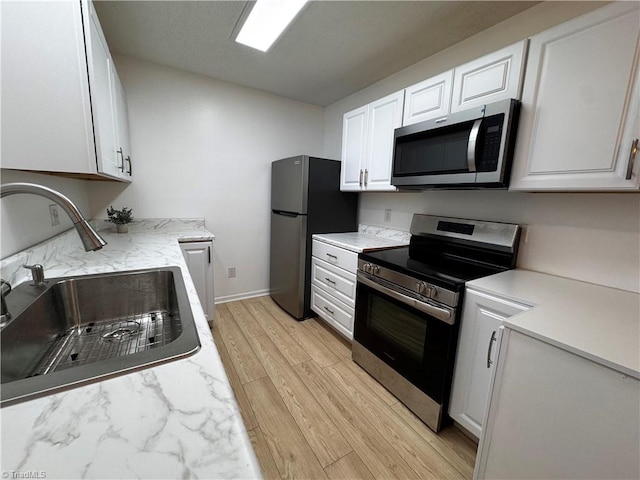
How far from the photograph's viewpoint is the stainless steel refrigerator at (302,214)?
2494 millimetres

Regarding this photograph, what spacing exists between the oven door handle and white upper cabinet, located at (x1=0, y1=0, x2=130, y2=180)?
1594mm

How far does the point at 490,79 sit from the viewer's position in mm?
1452

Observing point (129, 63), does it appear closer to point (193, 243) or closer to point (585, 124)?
point (193, 243)

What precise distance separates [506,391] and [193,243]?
2.21 metres

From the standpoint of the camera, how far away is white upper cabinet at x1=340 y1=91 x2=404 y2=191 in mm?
2041

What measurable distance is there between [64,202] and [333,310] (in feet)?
6.40

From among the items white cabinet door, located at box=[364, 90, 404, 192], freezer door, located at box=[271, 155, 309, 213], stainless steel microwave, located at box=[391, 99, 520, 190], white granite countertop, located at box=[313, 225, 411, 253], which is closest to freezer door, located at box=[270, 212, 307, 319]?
freezer door, located at box=[271, 155, 309, 213]

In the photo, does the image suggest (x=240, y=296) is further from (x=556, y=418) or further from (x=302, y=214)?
(x=556, y=418)

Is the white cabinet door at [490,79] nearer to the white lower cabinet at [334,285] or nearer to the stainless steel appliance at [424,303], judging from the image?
the stainless steel appliance at [424,303]

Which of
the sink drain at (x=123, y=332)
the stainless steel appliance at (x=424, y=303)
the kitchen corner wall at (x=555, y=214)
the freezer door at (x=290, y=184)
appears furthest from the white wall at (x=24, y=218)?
the kitchen corner wall at (x=555, y=214)

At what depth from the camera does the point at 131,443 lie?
0.41 meters

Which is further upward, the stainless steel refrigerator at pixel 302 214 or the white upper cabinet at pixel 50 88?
the white upper cabinet at pixel 50 88

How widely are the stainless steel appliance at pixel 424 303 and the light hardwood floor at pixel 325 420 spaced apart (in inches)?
4.4

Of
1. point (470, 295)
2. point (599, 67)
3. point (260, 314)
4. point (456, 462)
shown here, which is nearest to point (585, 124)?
point (599, 67)
